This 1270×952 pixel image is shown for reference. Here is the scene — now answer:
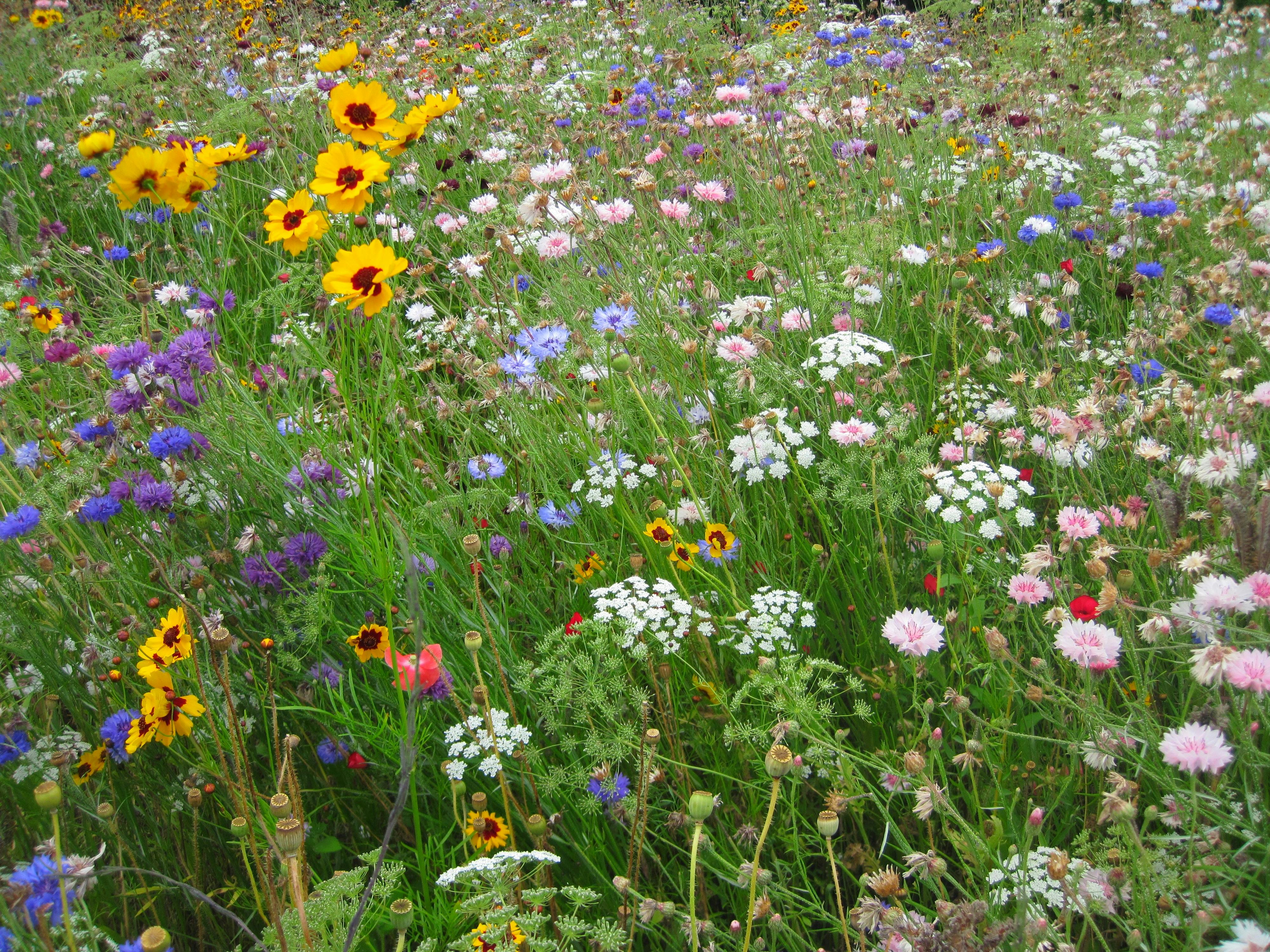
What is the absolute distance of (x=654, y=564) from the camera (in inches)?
63.0

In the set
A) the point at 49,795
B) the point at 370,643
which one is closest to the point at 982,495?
the point at 370,643

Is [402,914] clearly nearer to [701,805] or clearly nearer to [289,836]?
[289,836]

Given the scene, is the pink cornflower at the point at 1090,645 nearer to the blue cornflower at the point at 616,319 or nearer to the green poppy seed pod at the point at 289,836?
the green poppy seed pod at the point at 289,836

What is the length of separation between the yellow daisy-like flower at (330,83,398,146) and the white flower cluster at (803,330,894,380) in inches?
37.7

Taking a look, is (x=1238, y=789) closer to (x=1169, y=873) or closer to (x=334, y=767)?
(x=1169, y=873)

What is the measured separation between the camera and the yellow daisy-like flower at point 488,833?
1172 millimetres

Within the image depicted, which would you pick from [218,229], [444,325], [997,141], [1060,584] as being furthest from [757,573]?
[218,229]

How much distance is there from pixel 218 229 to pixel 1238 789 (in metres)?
3.78

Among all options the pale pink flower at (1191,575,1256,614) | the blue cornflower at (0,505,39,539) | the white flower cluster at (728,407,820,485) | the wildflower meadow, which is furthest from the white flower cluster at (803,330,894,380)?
the blue cornflower at (0,505,39,539)

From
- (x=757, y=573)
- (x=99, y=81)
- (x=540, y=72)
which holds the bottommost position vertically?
(x=757, y=573)

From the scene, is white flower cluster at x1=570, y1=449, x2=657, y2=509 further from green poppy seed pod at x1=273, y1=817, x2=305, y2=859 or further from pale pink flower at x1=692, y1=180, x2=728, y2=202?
pale pink flower at x1=692, y1=180, x2=728, y2=202

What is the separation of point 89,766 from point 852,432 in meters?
1.49

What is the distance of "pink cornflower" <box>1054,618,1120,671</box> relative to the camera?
1080 mm

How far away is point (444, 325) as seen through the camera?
220 centimetres
